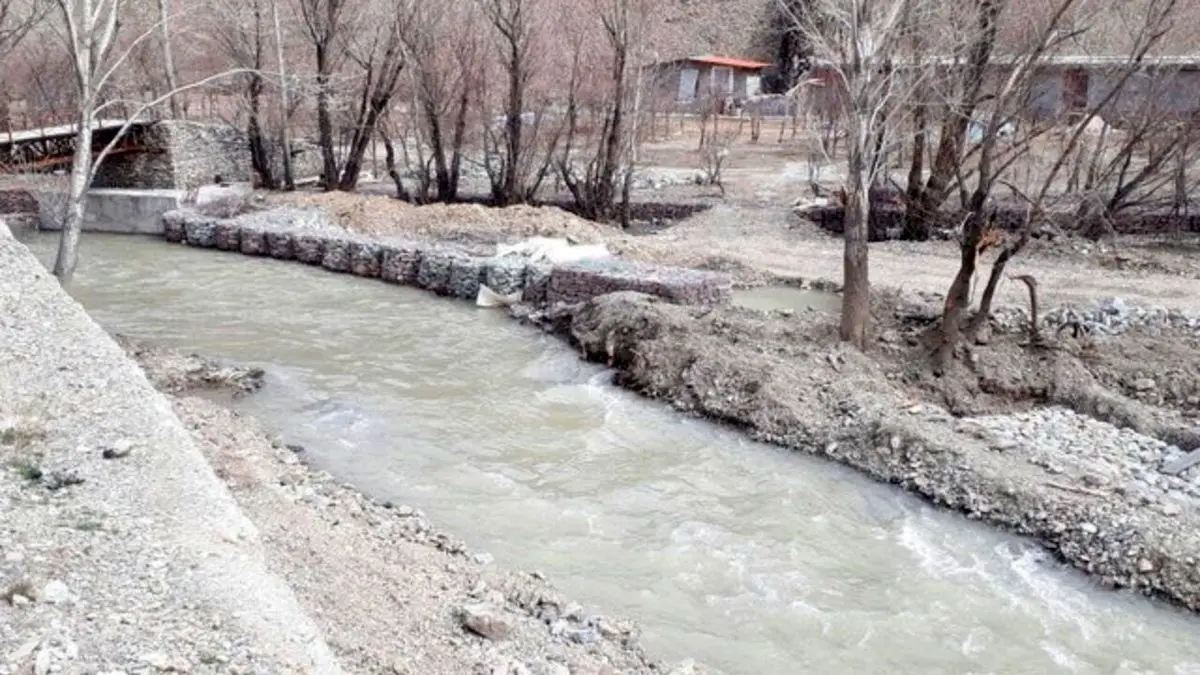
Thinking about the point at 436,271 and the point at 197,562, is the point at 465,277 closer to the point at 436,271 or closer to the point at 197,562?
the point at 436,271

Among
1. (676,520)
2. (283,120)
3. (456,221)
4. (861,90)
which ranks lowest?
(676,520)

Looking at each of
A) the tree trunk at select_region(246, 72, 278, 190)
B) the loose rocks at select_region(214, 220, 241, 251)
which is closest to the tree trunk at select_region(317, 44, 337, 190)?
the tree trunk at select_region(246, 72, 278, 190)

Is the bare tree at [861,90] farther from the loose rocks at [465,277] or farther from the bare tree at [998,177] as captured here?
the loose rocks at [465,277]

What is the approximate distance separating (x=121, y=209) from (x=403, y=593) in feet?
64.3

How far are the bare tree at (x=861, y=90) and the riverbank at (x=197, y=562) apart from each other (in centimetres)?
619

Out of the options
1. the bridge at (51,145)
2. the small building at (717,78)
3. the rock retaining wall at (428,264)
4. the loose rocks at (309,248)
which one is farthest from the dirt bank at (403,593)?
the small building at (717,78)

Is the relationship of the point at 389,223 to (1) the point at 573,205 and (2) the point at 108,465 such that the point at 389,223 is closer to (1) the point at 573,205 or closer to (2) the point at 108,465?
(1) the point at 573,205

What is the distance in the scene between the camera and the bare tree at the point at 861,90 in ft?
35.0

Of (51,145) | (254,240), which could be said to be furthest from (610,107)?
(51,145)

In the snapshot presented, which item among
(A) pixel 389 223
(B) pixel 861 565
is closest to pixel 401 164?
(A) pixel 389 223

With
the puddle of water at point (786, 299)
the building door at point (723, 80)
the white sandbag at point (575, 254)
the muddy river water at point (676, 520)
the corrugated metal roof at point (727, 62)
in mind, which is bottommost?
the muddy river water at point (676, 520)

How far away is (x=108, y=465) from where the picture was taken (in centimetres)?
556

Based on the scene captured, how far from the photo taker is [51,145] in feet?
72.8

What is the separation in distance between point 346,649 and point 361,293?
39.4 ft
